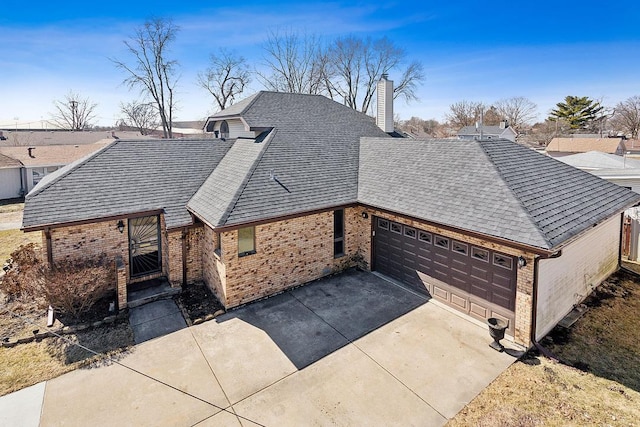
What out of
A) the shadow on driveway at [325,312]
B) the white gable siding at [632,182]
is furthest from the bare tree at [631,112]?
the shadow on driveway at [325,312]

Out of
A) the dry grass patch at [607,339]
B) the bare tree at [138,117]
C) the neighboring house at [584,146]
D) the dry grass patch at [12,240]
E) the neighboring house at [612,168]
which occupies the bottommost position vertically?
the dry grass patch at [607,339]

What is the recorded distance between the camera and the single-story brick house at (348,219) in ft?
26.5

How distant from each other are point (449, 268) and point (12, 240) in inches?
718

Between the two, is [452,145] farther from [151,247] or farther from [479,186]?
[151,247]

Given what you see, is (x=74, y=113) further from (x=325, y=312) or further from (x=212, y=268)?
(x=325, y=312)

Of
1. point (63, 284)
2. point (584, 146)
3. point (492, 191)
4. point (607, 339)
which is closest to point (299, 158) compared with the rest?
point (492, 191)

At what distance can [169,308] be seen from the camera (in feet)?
31.4

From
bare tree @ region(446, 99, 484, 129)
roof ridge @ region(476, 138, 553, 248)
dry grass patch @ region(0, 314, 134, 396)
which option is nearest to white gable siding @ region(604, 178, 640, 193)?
roof ridge @ region(476, 138, 553, 248)

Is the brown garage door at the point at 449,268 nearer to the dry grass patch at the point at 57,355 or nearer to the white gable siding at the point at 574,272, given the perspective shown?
the white gable siding at the point at 574,272

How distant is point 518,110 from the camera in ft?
237

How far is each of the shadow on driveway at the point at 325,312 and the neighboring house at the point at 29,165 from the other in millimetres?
23591

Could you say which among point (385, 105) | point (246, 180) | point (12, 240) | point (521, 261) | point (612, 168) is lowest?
point (12, 240)

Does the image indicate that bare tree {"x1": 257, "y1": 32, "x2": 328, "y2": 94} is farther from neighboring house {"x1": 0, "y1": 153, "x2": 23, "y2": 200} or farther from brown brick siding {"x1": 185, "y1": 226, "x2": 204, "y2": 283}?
brown brick siding {"x1": 185, "y1": 226, "x2": 204, "y2": 283}

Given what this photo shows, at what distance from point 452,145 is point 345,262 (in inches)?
208
